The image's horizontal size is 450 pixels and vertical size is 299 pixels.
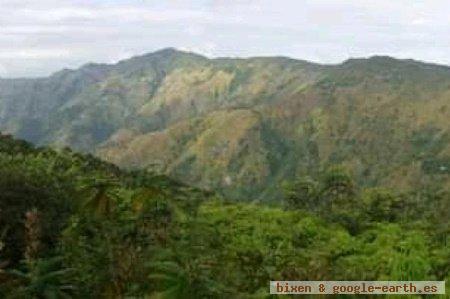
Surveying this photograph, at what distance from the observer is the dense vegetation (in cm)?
1248

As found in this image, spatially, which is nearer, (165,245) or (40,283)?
(40,283)

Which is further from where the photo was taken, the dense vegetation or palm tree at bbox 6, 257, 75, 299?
the dense vegetation

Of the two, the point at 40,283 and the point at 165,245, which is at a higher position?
the point at 40,283

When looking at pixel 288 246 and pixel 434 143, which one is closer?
pixel 288 246

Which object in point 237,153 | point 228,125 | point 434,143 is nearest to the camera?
point 434,143

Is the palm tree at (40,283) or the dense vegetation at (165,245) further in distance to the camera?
the dense vegetation at (165,245)

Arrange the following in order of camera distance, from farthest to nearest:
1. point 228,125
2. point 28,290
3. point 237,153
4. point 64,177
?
point 228,125
point 237,153
point 64,177
point 28,290

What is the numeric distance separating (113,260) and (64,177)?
34.5 ft

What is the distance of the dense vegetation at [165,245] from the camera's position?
12477 mm

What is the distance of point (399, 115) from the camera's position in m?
179

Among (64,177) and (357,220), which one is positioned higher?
(64,177)

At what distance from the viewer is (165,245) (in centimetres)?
1636

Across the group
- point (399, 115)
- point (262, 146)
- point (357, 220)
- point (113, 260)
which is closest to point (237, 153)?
point (262, 146)

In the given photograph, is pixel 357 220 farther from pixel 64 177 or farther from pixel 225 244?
pixel 64 177
